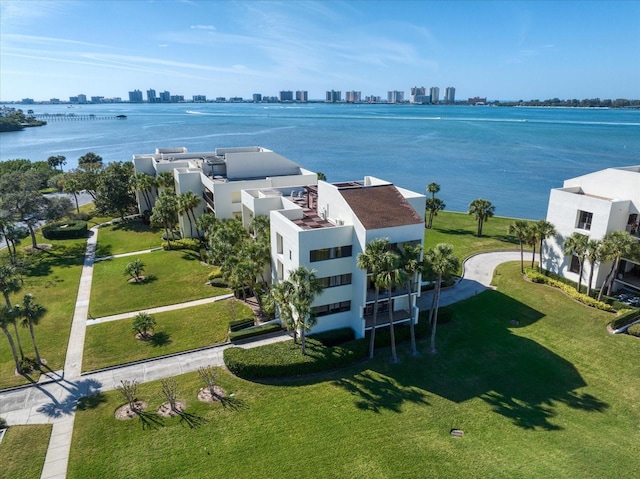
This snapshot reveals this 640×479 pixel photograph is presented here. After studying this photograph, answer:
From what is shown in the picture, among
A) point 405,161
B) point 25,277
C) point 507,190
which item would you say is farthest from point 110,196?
point 405,161

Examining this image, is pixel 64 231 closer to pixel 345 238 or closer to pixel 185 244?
pixel 185 244

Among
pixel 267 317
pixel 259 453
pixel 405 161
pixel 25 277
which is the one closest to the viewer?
pixel 259 453

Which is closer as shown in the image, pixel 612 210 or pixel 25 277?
pixel 612 210

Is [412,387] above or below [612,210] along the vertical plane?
below

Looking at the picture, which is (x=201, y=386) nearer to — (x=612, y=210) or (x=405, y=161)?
(x=612, y=210)

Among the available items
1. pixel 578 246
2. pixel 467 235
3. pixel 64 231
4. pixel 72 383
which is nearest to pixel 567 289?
pixel 578 246

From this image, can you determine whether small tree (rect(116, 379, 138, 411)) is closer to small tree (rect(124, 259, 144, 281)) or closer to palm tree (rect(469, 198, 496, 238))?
small tree (rect(124, 259, 144, 281))

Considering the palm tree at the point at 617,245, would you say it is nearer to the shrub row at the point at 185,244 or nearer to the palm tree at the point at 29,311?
the shrub row at the point at 185,244

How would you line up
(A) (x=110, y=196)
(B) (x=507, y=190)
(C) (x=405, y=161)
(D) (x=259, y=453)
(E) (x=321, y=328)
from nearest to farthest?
1. (D) (x=259, y=453)
2. (E) (x=321, y=328)
3. (A) (x=110, y=196)
4. (B) (x=507, y=190)
5. (C) (x=405, y=161)
